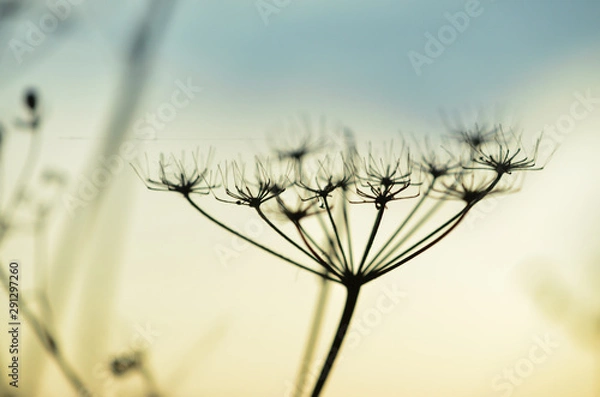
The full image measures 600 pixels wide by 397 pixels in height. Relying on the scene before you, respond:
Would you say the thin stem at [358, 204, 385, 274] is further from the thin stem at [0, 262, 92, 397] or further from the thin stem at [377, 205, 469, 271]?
the thin stem at [0, 262, 92, 397]

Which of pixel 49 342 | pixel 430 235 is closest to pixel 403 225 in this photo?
pixel 430 235

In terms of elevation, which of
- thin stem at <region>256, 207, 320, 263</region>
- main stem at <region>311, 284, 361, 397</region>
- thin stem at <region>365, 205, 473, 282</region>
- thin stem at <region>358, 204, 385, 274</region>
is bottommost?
main stem at <region>311, 284, 361, 397</region>

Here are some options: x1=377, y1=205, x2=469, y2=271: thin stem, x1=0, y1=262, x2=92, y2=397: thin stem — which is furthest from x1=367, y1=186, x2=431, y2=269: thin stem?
x1=0, y1=262, x2=92, y2=397: thin stem

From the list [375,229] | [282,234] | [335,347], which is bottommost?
[335,347]

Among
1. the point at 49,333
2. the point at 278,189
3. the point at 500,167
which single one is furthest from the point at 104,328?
the point at 500,167

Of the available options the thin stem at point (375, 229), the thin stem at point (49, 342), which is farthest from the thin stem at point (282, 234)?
the thin stem at point (49, 342)

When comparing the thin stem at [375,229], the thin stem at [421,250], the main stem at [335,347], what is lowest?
the main stem at [335,347]

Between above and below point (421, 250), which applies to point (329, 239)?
above

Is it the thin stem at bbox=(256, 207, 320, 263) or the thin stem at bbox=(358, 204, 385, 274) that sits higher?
the thin stem at bbox=(256, 207, 320, 263)

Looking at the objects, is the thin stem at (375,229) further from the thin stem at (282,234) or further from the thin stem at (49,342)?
the thin stem at (49,342)

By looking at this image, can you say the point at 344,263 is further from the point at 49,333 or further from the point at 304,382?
the point at 49,333

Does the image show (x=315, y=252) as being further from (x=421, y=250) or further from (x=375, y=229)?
(x=421, y=250)
